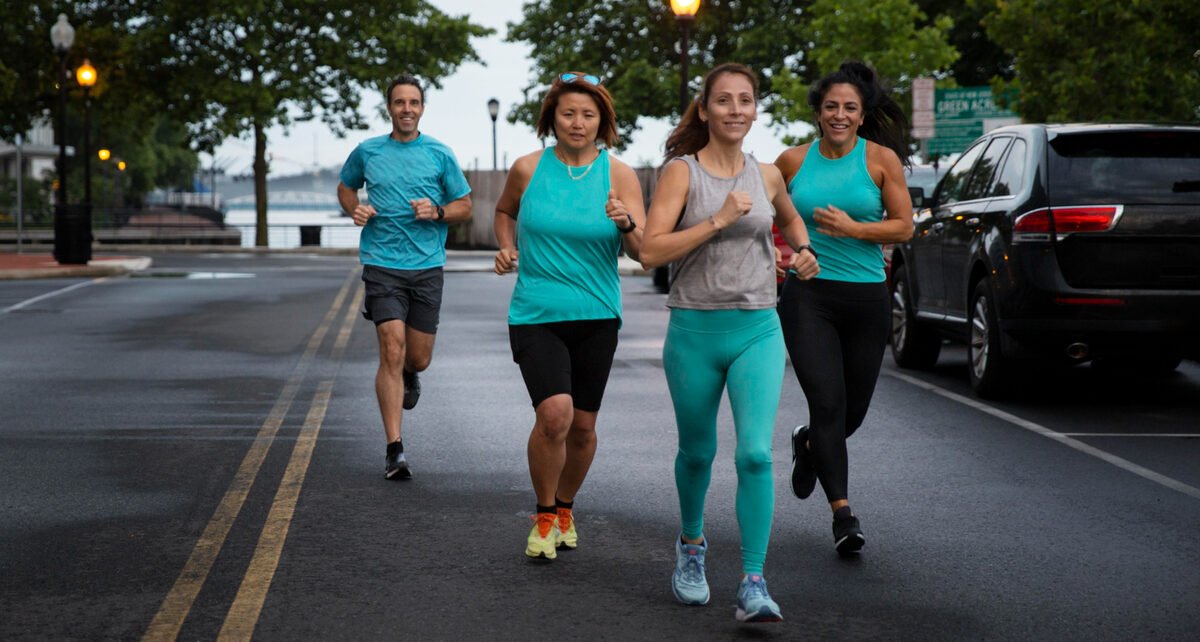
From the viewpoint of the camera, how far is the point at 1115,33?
25.0m

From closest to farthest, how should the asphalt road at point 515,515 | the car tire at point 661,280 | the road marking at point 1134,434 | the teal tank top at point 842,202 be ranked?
the asphalt road at point 515,515 → the teal tank top at point 842,202 → the road marking at point 1134,434 → the car tire at point 661,280

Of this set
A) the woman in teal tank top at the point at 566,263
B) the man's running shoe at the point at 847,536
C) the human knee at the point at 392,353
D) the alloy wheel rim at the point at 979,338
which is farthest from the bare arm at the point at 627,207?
the alloy wheel rim at the point at 979,338

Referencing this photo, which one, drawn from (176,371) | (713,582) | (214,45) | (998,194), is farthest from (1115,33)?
(214,45)

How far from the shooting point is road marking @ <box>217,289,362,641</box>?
522 centimetres

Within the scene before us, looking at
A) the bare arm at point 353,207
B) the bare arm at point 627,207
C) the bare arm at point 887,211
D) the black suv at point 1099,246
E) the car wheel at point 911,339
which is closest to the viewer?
the bare arm at point 627,207

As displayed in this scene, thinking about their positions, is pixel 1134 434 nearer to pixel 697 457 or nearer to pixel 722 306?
pixel 697 457

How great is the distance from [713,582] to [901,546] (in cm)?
103

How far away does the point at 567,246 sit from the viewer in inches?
233

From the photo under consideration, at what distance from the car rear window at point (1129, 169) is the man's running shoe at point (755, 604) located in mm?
5853

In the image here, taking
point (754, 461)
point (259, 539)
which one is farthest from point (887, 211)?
point (259, 539)

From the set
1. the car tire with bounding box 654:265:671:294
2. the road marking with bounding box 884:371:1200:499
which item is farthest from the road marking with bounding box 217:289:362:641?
the car tire with bounding box 654:265:671:294

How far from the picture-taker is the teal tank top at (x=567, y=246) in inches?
232

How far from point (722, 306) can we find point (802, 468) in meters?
1.72

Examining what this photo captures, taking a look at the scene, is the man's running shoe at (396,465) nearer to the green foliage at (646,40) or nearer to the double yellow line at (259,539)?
the double yellow line at (259,539)
